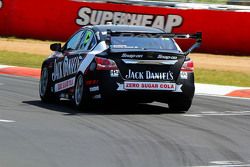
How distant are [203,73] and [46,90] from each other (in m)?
9.33

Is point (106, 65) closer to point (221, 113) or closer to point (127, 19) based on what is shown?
point (221, 113)

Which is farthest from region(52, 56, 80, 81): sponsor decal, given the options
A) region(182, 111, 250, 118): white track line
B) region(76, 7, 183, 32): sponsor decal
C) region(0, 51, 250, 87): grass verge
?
region(76, 7, 183, 32): sponsor decal

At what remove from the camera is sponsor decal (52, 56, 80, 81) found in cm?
1506

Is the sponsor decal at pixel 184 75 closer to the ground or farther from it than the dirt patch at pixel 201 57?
farther from it

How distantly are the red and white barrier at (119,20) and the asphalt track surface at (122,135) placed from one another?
13566 millimetres

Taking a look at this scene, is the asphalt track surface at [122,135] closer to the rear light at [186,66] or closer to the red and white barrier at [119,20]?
the rear light at [186,66]

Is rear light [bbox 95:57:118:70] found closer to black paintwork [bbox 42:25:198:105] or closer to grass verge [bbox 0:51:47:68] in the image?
black paintwork [bbox 42:25:198:105]

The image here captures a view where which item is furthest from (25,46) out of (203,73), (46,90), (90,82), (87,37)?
(90,82)

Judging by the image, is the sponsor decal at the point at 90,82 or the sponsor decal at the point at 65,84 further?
the sponsor decal at the point at 65,84

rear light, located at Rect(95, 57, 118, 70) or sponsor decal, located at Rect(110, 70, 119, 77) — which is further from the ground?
rear light, located at Rect(95, 57, 118, 70)

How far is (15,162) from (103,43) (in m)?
5.45

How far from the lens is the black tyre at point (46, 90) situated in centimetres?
1638

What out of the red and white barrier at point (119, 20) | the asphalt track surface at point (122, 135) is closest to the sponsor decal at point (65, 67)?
the asphalt track surface at point (122, 135)

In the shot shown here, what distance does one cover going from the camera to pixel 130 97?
1422 cm
